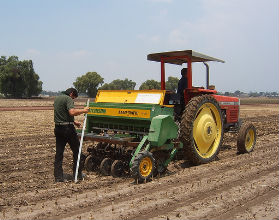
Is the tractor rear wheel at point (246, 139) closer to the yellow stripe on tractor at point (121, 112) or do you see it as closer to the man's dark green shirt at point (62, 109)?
the yellow stripe on tractor at point (121, 112)

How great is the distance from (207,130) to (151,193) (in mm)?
2698

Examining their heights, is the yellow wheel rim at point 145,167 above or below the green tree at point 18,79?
below

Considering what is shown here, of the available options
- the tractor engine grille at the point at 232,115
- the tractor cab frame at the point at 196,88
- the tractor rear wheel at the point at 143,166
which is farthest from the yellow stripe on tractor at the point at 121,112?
the tractor engine grille at the point at 232,115

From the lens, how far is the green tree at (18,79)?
67.7m

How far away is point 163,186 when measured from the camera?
5254 millimetres

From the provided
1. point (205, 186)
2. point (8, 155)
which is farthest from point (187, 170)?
point (8, 155)

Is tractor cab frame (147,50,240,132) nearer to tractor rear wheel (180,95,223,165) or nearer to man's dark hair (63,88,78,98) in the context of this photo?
tractor rear wheel (180,95,223,165)

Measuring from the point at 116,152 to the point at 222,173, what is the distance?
7.09 ft

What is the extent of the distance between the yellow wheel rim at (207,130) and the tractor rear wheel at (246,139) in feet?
3.37

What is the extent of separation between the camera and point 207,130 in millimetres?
7031

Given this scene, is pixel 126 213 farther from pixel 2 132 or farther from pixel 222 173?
pixel 2 132

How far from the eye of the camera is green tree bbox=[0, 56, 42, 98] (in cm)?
Result: 6769

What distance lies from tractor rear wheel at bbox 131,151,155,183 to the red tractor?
3.57 ft

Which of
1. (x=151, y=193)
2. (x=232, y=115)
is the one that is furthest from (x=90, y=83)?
(x=151, y=193)
